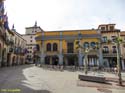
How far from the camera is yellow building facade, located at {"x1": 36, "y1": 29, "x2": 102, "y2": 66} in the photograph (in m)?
29.5

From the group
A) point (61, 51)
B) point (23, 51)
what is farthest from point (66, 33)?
point (23, 51)

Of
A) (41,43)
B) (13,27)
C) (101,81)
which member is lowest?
(101,81)

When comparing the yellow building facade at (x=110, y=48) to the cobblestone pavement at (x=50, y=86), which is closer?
the cobblestone pavement at (x=50, y=86)

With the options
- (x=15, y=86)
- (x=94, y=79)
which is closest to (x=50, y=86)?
(x=15, y=86)

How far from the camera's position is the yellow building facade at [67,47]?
29.5 m

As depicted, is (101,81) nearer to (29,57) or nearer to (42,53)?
(42,53)

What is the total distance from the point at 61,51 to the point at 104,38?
39.1 ft

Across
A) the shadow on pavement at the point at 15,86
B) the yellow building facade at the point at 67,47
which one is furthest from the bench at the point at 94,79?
the yellow building facade at the point at 67,47

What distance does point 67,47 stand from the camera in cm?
3030

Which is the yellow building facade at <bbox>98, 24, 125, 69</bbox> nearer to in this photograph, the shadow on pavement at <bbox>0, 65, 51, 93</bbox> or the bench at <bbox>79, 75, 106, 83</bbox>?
the bench at <bbox>79, 75, 106, 83</bbox>

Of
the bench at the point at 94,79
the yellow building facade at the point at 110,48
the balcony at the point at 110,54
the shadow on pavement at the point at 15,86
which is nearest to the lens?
the shadow on pavement at the point at 15,86

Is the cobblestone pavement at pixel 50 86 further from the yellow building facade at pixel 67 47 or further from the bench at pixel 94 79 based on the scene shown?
the yellow building facade at pixel 67 47

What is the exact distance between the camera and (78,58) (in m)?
29.4

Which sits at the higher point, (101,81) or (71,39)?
(71,39)
